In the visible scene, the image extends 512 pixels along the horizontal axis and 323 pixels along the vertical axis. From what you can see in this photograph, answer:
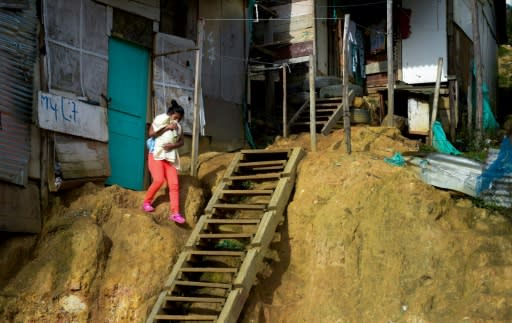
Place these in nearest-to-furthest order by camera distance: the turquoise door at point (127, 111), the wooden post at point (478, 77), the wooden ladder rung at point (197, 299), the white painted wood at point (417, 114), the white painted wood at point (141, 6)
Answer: the wooden ladder rung at point (197, 299) → the turquoise door at point (127, 111) → the white painted wood at point (141, 6) → the wooden post at point (478, 77) → the white painted wood at point (417, 114)

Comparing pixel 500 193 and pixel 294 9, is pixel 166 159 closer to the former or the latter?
pixel 500 193

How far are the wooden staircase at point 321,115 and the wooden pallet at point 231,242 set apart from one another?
4574 millimetres

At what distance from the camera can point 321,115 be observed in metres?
14.6

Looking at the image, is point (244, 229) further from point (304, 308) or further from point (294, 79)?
point (294, 79)

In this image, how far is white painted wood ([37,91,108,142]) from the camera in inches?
312

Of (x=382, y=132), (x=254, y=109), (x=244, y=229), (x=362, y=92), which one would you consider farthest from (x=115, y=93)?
(x=362, y=92)

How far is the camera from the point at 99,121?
29.1 ft

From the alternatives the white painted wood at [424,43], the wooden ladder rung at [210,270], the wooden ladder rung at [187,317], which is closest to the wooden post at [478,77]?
the white painted wood at [424,43]

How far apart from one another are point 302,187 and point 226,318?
284 cm

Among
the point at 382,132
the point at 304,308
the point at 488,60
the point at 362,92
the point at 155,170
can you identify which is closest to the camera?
the point at 304,308

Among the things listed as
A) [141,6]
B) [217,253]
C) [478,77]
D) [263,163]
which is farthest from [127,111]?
[478,77]

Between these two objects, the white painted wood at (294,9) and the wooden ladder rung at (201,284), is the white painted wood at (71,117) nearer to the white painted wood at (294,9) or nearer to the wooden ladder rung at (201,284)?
the wooden ladder rung at (201,284)

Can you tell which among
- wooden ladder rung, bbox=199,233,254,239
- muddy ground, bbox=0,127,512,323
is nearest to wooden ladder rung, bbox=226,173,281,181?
muddy ground, bbox=0,127,512,323

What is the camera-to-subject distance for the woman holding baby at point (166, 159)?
8.17 metres
